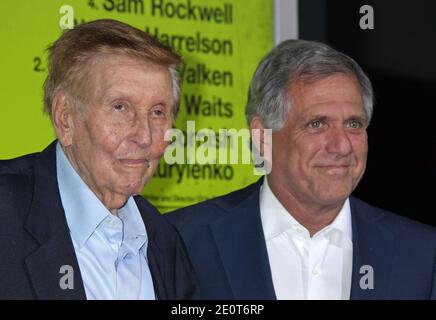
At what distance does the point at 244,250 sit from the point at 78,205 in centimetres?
52

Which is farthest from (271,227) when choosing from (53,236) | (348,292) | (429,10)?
(429,10)

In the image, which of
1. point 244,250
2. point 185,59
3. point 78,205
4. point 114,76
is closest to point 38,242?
point 78,205

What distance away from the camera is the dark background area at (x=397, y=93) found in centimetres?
309

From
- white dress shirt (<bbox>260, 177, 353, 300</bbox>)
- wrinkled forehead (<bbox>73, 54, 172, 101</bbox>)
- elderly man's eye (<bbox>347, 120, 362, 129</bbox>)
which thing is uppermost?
wrinkled forehead (<bbox>73, 54, 172, 101</bbox>)

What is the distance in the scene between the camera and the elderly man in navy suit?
1766mm

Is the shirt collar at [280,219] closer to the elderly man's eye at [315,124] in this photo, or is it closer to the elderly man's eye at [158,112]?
the elderly man's eye at [315,124]

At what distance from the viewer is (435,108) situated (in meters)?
3.14

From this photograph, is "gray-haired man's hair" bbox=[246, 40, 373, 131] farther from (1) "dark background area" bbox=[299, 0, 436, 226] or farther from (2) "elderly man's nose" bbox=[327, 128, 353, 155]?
(1) "dark background area" bbox=[299, 0, 436, 226]

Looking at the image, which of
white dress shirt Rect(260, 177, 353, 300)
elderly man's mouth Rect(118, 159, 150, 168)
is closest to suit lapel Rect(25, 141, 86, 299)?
elderly man's mouth Rect(118, 159, 150, 168)

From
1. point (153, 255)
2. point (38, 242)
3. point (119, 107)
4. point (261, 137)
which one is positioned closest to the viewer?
point (38, 242)

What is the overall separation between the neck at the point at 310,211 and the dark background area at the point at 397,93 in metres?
0.88

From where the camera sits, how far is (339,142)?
2.19 m

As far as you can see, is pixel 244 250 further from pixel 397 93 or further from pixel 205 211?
pixel 397 93

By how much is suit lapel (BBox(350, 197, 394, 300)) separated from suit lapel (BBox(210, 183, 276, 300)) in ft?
0.71
